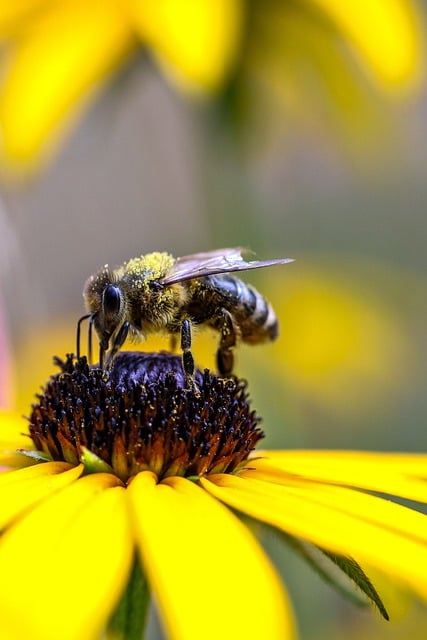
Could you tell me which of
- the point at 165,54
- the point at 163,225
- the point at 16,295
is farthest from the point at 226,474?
the point at 163,225

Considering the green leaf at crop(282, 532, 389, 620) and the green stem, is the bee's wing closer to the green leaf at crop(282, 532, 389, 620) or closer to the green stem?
the green leaf at crop(282, 532, 389, 620)

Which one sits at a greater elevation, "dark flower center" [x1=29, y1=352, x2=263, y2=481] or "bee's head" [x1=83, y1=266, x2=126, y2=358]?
"bee's head" [x1=83, y1=266, x2=126, y2=358]

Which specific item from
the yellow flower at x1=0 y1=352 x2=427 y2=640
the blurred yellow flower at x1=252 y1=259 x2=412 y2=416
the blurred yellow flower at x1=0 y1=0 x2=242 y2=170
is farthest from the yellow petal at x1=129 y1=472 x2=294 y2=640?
the blurred yellow flower at x1=252 y1=259 x2=412 y2=416

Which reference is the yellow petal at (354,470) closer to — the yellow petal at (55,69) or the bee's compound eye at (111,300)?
the bee's compound eye at (111,300)

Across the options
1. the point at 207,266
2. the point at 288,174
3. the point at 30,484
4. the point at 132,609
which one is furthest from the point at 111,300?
the point at 288,174

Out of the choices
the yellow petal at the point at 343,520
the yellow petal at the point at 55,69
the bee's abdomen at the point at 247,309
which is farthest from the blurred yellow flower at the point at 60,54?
the yellow petal at the point at 343,520

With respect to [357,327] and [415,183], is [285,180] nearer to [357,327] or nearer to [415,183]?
[415,183]

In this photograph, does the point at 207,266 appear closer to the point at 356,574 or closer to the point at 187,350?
the point at 187,350
